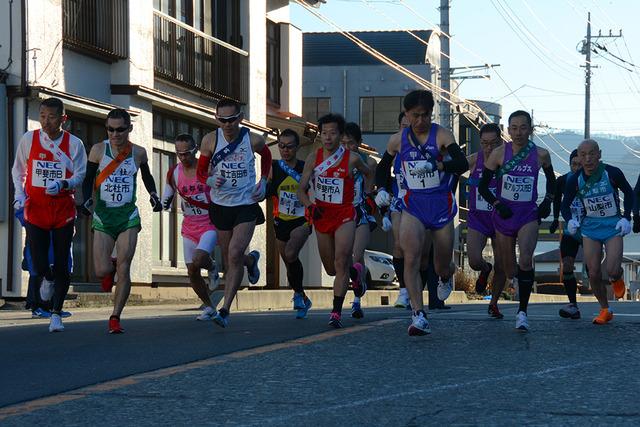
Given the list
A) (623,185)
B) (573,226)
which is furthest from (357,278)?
(623,185)

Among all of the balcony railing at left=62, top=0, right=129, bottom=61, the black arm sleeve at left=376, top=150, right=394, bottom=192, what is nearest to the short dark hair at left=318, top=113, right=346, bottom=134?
the black arm sleeve at left=376, top=150, right=394, bottom=192

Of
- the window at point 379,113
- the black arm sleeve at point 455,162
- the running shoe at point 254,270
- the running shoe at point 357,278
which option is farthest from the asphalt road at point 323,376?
the window at point 379,113

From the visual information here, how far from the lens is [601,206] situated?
12.8 m

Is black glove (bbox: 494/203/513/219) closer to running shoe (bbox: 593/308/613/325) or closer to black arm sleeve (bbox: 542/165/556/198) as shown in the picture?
black arm sleeve (bbox: 542/165/556/198)

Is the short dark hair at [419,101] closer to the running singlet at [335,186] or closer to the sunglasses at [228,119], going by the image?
the running singlet at [335,186]

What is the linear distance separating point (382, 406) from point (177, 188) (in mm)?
7032

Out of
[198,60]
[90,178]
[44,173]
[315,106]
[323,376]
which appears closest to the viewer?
[323,376]

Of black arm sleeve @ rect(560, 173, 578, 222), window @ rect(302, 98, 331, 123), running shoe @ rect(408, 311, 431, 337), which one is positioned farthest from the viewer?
window @ rect(302, 98, 331, 123)

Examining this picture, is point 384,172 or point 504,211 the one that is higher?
point 384,172

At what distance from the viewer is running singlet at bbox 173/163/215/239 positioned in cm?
1298

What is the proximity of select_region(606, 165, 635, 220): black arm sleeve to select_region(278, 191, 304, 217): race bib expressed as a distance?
3.02m

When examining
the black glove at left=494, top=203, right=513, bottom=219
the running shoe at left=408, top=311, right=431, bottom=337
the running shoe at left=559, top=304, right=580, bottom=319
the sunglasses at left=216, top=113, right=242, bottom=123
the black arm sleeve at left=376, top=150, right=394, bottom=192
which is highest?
the sunglasses at left=216, top=113, right=242, bottom=123

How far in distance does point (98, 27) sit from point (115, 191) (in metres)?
10.5

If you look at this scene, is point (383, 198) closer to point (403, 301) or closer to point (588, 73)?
point (403, 301)
